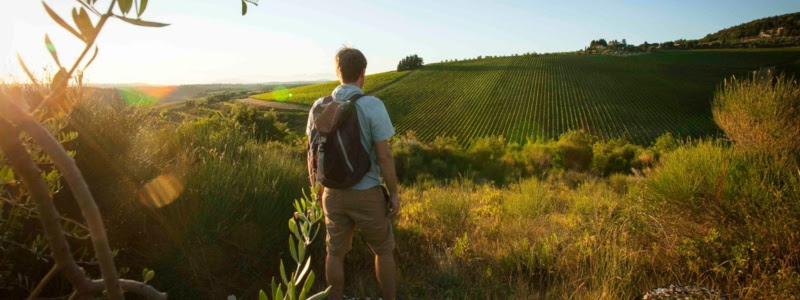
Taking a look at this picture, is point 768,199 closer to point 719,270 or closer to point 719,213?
point 719,213

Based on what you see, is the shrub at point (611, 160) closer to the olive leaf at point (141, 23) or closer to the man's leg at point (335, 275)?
the man's leg at point (335, 275)

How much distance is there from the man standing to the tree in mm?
84169

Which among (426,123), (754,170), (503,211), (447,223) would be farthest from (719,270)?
(426,123)

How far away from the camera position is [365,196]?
3.10 metres

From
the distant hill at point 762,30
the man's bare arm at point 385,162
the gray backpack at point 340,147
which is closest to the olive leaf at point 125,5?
the gray backpack at point 340,147

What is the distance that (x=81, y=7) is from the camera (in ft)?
1.27

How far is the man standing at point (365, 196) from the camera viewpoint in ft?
9.96

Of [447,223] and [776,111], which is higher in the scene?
[776,111]

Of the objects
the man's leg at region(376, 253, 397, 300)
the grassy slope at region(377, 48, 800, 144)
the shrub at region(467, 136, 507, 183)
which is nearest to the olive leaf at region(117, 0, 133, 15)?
the man's leg at region(376, 253, 397, 300)

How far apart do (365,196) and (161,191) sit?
1.59 meters

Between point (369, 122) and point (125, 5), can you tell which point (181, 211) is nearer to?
point (369, 122)

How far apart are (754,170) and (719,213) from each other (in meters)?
0.47

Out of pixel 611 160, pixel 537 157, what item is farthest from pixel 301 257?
pixel 611 160

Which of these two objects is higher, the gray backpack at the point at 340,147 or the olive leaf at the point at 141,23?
the olive leaf at the point at 141,23
